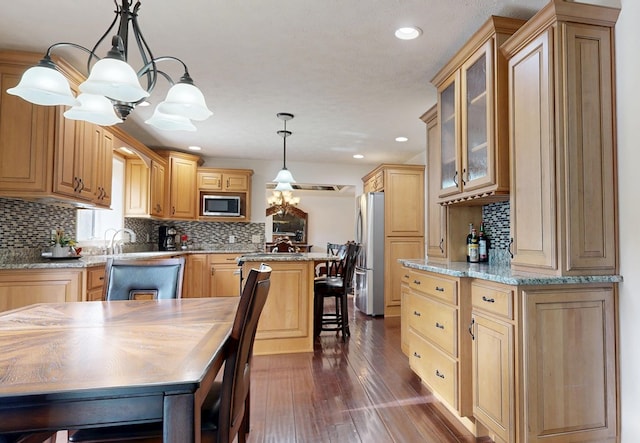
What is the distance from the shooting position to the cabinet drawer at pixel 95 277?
2744 millimetres

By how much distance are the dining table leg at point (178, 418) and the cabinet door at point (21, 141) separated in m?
2.43

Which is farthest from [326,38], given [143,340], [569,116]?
[143,340]

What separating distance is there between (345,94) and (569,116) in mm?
1869

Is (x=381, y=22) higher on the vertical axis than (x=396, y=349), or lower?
higher

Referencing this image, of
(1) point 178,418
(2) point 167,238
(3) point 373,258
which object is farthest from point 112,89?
(2) point 167,238

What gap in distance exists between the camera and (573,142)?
1739 millimetres

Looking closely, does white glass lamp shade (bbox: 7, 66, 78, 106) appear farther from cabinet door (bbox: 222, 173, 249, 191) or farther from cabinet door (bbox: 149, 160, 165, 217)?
cabinet door (bbox: 222, 173, 249, 191)

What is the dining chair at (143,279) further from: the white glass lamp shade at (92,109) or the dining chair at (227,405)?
the dining chair at (227,405)

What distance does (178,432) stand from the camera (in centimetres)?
82

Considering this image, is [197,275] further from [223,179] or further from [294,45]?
[294,45]

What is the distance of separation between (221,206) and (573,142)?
466 centimetres

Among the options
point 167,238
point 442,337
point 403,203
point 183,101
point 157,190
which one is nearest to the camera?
point 183,101

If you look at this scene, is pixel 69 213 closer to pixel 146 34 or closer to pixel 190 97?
pixel 146 34

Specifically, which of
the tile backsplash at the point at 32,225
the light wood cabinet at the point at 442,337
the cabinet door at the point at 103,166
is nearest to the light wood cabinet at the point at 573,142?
the light wood cabinet at the point at 442,337
